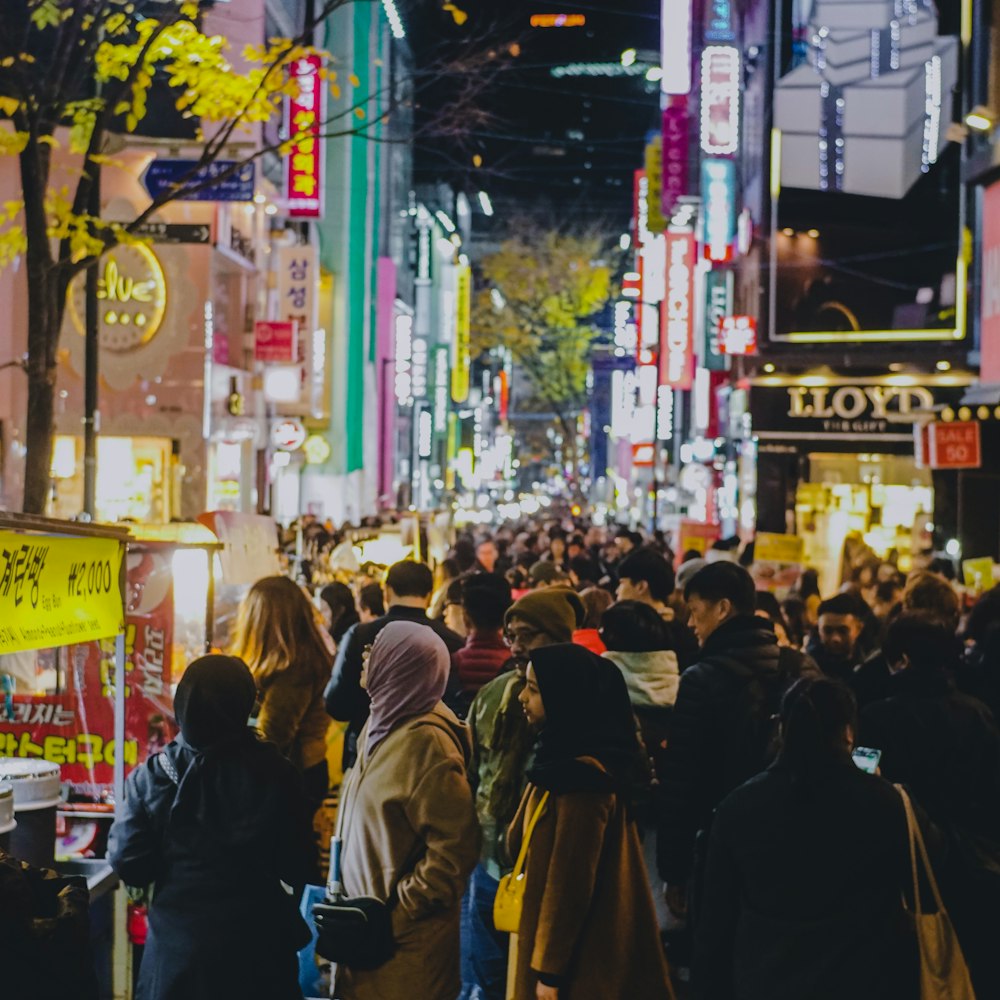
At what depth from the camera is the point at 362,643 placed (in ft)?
24.2

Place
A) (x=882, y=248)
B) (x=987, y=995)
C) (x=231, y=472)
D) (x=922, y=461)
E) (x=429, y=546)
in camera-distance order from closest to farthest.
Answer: (x=987, y=995)
(x=922, y=461)
(x=429, y=546)
(x=882, y=248)
(x=231, y=472)

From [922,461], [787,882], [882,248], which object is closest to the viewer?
[787,882]

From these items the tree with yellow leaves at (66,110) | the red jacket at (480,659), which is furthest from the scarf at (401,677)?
the tree with yellow leaves at (66,110)

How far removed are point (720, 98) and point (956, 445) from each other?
605 inches

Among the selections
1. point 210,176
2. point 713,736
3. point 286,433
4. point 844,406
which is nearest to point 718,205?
point 844,406

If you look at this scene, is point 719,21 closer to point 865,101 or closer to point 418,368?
point 865,101

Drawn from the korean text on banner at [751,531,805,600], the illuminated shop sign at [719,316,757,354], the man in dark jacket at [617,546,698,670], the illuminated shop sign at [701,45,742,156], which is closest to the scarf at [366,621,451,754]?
the man in dark jacket at [617,546,698,670]

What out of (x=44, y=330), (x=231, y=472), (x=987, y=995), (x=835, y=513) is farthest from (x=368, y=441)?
(x=987, y=995)

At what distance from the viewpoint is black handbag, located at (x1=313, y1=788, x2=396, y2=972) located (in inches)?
185

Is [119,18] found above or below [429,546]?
above

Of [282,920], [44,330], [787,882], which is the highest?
[44,330]

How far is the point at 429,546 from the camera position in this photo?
23656 mm

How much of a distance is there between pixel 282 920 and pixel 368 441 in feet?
159

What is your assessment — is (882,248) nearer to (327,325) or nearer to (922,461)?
(922,461)
